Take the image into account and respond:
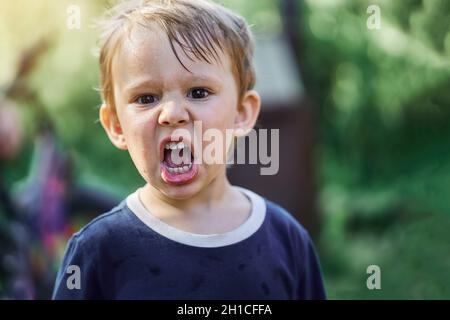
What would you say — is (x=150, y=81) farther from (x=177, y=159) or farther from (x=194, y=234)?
(x=194, y=234)

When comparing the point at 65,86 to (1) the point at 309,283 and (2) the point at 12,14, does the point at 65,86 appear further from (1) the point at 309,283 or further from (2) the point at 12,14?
(1) the point at 309,283

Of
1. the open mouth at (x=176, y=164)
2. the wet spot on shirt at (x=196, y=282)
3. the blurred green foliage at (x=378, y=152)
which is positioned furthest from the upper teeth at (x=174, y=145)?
the blurred green foliage at (x=378, y=152)

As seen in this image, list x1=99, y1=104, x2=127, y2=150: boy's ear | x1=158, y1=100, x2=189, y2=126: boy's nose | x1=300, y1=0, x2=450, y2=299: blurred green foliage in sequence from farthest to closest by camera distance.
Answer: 1. x1=300, y1=0, x2=450, y2=299: blurred green foliage
2. x1=99, y1=104, x2=127, y2=150: boy's ear
3. x1=158, y1=100, x2=189, y2=126: boy's nose

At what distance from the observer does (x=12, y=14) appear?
2754mm

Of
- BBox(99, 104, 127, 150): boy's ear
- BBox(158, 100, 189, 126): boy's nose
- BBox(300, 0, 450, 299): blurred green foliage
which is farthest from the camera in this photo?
BBox(300, 0, 450, 299): blurred green foliage

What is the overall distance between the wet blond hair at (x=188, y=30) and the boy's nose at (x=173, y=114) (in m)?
0.08

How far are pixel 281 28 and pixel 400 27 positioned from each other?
737mm

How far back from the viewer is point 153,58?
3.79 feet

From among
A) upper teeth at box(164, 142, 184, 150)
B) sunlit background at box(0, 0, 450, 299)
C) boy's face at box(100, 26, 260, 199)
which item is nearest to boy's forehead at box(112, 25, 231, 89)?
boy's face at box(100, 26, 260, 199)

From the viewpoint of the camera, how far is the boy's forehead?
1156 millimetres

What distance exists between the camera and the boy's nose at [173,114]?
3.75 ft

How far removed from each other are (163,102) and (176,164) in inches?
4.2

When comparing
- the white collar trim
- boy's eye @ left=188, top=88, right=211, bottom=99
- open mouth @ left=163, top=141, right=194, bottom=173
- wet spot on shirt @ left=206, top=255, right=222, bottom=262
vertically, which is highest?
boy's eye @ left=188, top=88, right=211, bottom=99

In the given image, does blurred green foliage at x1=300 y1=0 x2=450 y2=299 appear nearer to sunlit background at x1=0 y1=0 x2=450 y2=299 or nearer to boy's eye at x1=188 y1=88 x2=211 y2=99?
sunlit background at x1=0 y1=0 x2=450 y2=299
